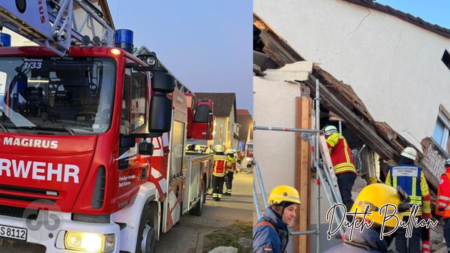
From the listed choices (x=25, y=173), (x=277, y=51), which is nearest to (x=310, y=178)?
(x=277, y=51)

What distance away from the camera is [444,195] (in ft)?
14.5

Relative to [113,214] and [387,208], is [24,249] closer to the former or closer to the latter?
[113,214]

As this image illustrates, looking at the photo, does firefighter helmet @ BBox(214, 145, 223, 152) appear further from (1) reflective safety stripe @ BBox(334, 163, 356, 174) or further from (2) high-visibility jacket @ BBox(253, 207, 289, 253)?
(2) high-visibility jacket @ BBox(253, 207, 289, 253)

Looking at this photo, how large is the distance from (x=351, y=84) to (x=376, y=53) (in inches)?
16.5

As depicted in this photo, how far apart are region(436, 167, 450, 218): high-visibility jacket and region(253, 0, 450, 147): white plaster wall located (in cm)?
88

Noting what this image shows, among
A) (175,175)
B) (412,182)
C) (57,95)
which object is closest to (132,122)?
(57,95)

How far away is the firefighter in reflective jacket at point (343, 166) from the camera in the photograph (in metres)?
3.35

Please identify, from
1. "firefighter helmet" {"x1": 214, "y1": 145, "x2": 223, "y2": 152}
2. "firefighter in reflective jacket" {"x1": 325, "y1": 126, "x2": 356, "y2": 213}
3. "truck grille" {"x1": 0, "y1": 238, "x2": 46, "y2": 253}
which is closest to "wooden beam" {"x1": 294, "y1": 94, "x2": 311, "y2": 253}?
"firefighter in reflective jacket" {"x1": 325, "y1": 126, "x2": 356, "y2": 213}

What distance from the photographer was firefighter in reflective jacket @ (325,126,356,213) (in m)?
3.35

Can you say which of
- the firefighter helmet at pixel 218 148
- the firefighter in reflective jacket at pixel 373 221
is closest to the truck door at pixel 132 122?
the firefighter in reflective jacket at pixel 373 221

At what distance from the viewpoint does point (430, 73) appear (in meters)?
3.74

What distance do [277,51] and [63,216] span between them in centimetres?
202

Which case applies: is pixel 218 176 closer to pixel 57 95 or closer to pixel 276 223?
pixel 57 95

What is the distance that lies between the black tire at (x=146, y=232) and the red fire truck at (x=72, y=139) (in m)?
0.01
